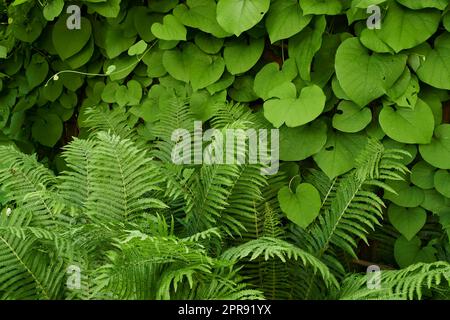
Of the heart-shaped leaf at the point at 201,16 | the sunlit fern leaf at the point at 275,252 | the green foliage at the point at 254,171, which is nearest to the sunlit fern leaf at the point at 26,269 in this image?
the green foliage at the point at 254,171

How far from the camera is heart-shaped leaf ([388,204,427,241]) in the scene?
2.19 metres

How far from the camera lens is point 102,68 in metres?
2.81

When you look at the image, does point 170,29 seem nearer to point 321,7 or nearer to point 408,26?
point 321,7

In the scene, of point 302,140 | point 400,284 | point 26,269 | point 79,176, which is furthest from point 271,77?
point 26,269

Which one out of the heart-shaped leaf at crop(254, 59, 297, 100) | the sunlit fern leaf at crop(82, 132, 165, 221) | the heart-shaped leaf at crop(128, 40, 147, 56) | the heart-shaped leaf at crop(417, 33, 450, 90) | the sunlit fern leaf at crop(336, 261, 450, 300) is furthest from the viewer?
the heart-shaped leaf at crop(128, 40, 147, 56)

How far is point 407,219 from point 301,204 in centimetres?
42

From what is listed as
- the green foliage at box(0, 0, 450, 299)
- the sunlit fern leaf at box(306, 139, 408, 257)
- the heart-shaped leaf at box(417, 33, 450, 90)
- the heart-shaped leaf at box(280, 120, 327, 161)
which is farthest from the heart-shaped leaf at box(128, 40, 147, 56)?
the heart-shaped leaf at box(417, 33, 450, 90)

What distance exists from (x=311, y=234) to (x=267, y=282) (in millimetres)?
256

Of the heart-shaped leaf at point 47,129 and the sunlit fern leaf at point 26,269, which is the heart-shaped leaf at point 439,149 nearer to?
the sunlit fern leaf at point 26,269

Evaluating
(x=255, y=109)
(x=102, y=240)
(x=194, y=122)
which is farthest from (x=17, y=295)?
(x=255, y=109)

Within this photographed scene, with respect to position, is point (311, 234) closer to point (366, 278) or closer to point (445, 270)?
point (366, 278)

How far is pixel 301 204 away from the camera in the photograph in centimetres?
215

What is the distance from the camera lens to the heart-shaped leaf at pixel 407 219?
2191 millimetres

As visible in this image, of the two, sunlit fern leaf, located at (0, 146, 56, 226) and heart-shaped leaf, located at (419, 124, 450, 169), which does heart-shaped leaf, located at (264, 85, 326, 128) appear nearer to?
heart-shaped leaf, located at (419, 124, 450, 169)
